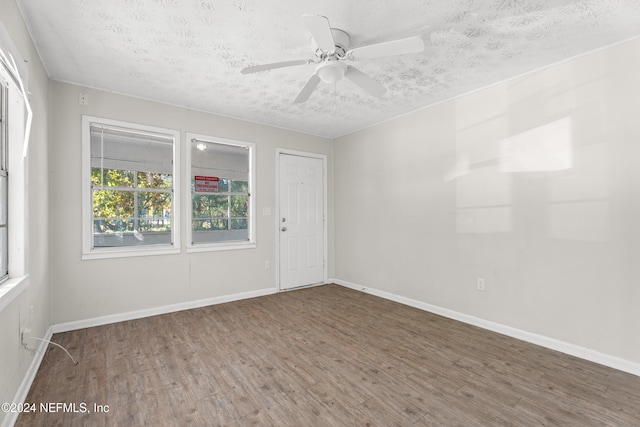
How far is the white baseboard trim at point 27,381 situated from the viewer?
5.51 feet

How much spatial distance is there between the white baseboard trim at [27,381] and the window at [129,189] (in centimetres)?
102

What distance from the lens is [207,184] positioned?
3994mm

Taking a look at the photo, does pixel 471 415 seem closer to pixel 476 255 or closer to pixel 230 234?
pixel 476 255

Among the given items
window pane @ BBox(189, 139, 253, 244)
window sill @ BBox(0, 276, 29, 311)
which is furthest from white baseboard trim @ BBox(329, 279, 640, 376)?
window sill @ BBox(0, 276, 29, 311)

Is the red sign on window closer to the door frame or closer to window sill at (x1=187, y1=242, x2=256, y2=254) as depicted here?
window sill at (x1=187, y1=242, x2=256, y2=254)

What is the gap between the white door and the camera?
4668 mm

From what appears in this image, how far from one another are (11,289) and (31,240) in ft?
2.33

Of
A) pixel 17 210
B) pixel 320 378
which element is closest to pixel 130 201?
pixel 17 210

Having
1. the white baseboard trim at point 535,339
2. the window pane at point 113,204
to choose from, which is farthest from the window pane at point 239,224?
the white baseboard trim at point 535,339

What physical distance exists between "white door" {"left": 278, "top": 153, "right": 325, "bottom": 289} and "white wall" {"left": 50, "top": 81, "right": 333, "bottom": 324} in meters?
0.21

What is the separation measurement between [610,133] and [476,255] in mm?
1539

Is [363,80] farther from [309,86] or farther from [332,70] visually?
[309,86]

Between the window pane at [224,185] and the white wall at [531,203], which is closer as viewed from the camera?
the white wall at [531,203]

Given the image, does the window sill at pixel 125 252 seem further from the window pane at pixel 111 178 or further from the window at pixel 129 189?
the window pane at pixel 111 178
